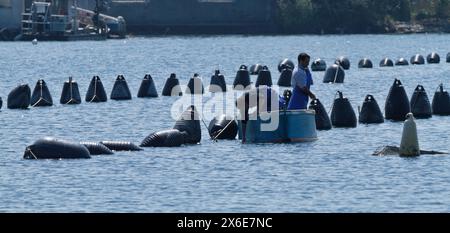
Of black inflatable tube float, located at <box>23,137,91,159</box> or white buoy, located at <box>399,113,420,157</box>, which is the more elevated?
white buoy, located at <box>399,113,420,157</box>

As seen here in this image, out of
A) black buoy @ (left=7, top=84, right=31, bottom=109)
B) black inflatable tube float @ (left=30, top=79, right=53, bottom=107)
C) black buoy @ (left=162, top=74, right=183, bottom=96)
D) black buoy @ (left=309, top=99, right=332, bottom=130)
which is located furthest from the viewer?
black buoy @ (left=162, top=74, right=183, bottom=96)

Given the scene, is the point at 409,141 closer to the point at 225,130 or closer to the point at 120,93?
the point at 225,130

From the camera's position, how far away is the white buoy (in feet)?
123

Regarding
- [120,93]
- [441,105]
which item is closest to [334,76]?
[120,93]

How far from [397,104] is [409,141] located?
11643mm

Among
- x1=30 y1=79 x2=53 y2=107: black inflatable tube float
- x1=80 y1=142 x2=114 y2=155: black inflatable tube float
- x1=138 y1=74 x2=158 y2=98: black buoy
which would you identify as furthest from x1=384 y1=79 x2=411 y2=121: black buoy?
x1=138 y1=74 x2=158 y2=98: black buoy

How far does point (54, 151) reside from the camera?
3884 cm

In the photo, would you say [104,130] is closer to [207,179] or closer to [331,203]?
[207,179]

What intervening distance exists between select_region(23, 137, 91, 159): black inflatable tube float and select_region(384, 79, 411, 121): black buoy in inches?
512

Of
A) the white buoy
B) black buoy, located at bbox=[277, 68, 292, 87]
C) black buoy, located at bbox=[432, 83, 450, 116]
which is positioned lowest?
black buoy, located at bbox=[277, 68, 292, 87]

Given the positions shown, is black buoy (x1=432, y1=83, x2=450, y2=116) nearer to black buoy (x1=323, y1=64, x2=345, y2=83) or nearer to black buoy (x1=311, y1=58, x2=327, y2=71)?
black buoy (x1=323, y1=64, x2=345, y2=83)

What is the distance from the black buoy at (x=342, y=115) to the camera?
156 feet

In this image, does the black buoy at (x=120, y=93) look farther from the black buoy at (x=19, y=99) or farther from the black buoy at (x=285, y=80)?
the black buoy at (x=285, y=80)

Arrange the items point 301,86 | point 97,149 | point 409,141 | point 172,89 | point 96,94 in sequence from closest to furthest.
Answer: point 409,141 < point 301,86 < point 97,149 < point 96,94 < point 172,89
